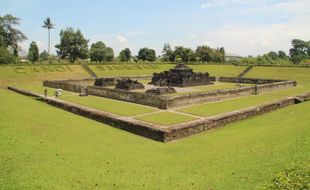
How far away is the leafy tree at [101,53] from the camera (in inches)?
2463

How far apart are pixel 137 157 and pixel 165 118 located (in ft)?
17.9

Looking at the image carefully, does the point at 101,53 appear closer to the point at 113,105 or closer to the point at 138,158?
the point at 113,105

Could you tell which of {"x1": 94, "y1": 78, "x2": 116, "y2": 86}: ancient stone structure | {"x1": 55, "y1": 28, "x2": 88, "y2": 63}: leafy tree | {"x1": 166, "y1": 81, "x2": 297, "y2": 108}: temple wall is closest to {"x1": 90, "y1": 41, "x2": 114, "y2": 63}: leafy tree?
{"x1": 55, "y1": 28, "x2": 88, "y2": 63}: leafy tree

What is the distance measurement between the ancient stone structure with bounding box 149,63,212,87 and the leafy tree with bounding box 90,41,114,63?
112 ft

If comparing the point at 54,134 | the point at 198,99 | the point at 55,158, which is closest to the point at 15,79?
the point at 198,99

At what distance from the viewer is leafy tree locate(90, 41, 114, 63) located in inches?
2463

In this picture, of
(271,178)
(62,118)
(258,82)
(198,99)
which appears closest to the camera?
(271,178)

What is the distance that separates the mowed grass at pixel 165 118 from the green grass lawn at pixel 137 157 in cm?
147

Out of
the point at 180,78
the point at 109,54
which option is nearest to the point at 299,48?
the point at 109,54

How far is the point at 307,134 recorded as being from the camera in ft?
29.0

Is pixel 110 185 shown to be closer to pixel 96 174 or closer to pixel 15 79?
pixel 96 174

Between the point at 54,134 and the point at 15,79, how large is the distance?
79.4ft

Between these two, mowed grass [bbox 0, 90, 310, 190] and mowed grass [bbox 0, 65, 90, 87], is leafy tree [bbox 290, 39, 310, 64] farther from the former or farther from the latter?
mowed grass [bbox 0, 90, 310, 190]

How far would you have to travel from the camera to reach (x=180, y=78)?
1139 inches
